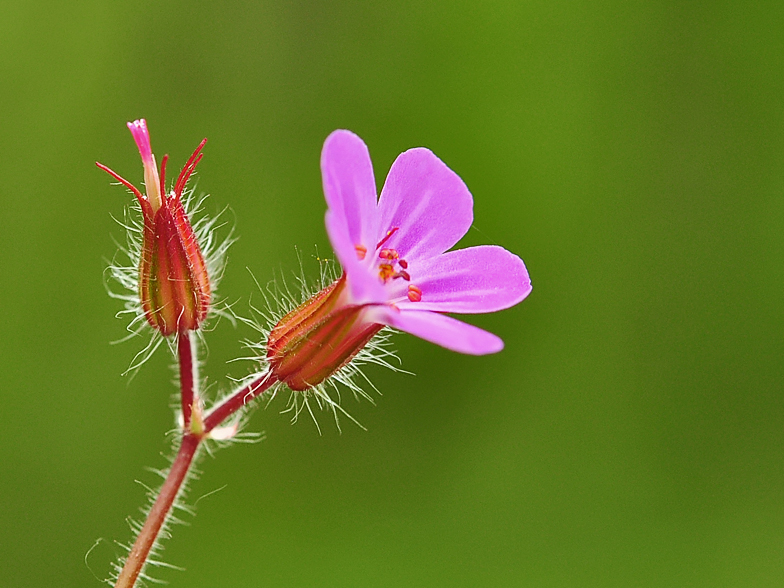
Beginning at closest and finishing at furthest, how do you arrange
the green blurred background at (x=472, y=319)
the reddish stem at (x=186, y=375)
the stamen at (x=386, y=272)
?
the reddish stem at (x=186, y=375), the stamen at (x=386, y=272), the green blurred background at (x=472, y=319)

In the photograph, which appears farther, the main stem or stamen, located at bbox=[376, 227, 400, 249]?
stamen, located at bbox=[376, 227, 400, 249]

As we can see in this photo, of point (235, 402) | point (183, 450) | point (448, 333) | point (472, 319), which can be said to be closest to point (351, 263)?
point (448, 333)

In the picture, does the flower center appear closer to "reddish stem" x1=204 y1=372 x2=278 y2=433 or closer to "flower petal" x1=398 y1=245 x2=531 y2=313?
"flower petal" x1=398 y1=245 x2=531 y2=313

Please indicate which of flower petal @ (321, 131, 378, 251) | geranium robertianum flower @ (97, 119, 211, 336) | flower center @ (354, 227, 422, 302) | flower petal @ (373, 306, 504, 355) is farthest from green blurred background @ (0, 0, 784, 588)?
flower petal @ (373, 306, 504, 355)

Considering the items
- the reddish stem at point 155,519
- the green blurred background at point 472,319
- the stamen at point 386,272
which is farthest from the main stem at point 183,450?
the green blurred background at point 472,319

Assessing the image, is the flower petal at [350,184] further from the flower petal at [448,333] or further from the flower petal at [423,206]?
the flower petal at [448,333]

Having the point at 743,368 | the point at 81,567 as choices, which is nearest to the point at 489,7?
the point at 743,368
